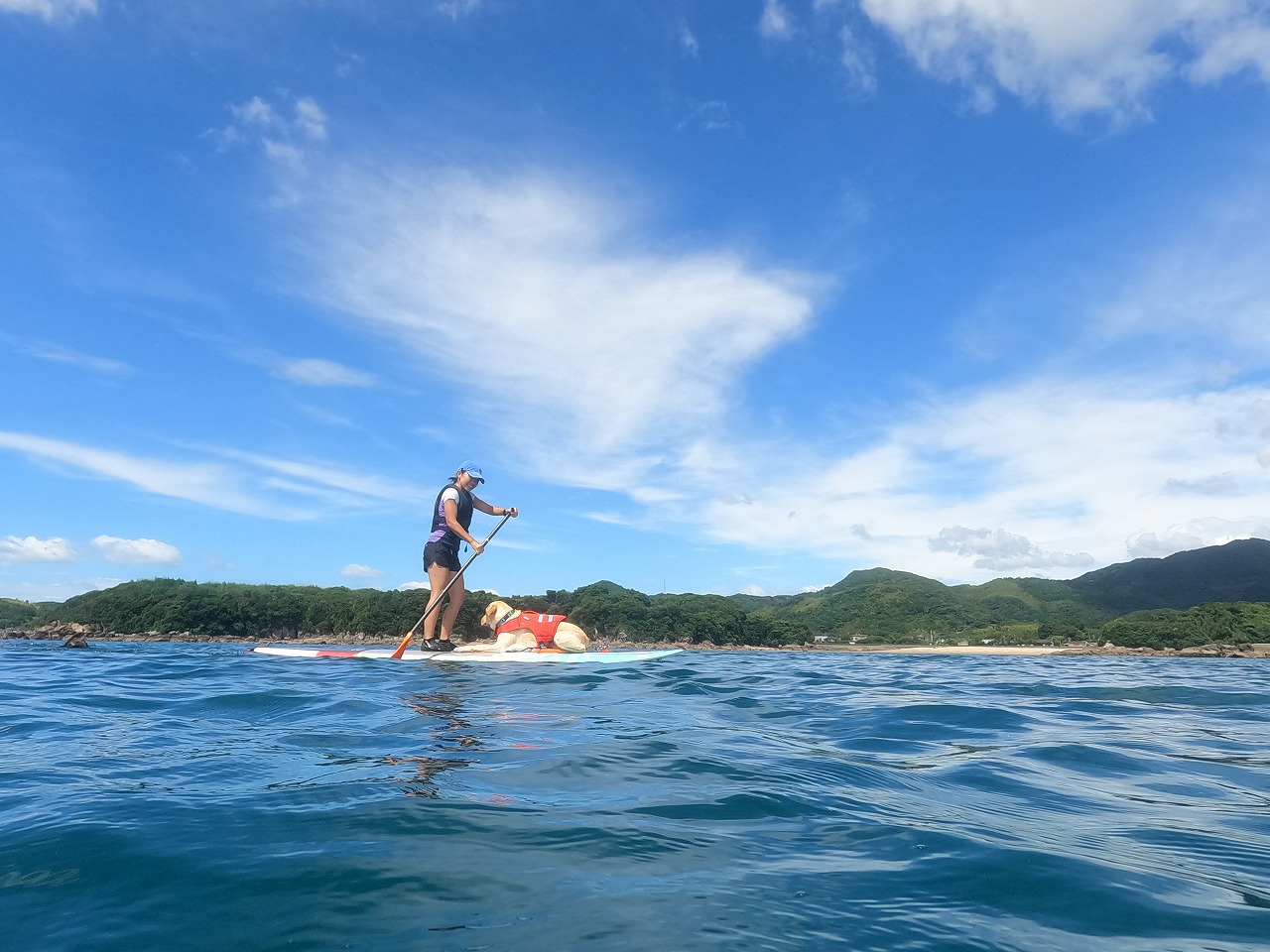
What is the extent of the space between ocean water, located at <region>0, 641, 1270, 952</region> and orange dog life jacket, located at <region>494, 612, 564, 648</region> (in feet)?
24.4

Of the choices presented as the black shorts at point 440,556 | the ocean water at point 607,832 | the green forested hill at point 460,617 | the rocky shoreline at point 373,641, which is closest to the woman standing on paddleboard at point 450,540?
the black shorts at point 440,556

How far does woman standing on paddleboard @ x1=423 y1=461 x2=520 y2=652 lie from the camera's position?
1488 centimetres

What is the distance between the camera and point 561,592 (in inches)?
6102

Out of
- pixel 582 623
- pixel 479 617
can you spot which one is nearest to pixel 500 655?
pixel 479 617

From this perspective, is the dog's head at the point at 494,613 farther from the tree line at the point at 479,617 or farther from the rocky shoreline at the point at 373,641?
the tree line at the point at 479,617

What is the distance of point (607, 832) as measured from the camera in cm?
364

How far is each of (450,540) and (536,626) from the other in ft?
8.34

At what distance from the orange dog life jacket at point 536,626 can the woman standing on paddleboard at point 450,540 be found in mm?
1100

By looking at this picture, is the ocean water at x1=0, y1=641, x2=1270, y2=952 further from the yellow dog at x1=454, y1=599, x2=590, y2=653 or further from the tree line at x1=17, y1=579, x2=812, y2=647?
the tree line at x1=17, y1=579, x2=812, y2=647

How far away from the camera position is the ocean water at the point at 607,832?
8.75 feet

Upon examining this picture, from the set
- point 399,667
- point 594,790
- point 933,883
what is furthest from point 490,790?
point 399,667

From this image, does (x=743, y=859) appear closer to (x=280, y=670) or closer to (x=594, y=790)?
(x=594, y=790)

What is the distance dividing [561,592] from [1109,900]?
15467 centimetres

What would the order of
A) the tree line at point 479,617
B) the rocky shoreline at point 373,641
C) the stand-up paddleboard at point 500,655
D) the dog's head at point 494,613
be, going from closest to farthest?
the stand-up paddleboard at point 500,655
the dog's head at point 494,613
the rocky shoreline at point 373,641
the tree line at point 479,617
